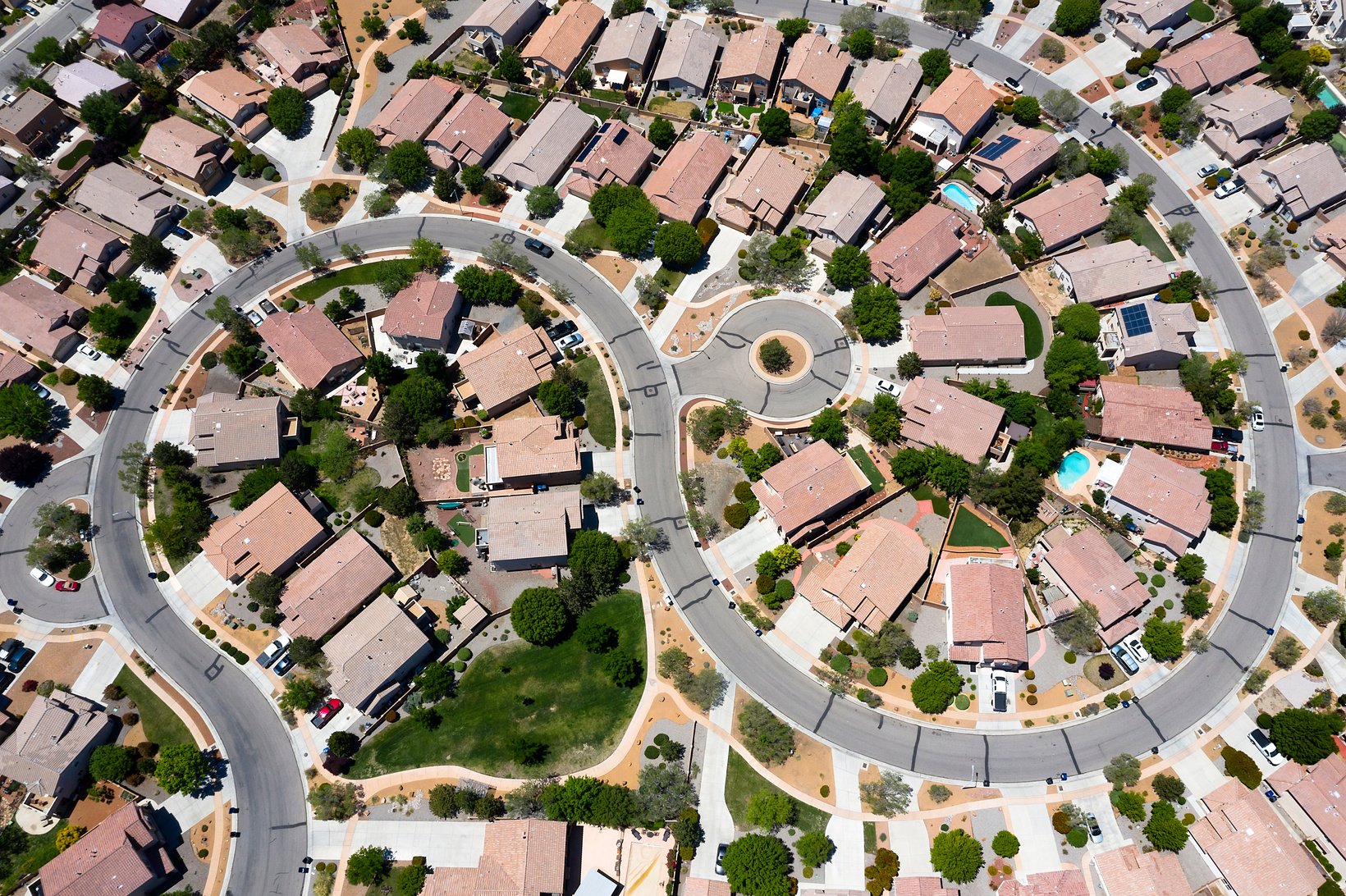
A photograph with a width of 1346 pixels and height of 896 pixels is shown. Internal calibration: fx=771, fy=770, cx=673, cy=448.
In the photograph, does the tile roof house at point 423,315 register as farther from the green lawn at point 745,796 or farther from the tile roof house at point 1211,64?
the tile roof house at point 1211,64

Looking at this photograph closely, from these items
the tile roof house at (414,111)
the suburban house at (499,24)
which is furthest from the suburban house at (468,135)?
the suburban house at (499,24)

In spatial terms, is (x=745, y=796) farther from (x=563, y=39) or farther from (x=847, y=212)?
(x=563, y=39)

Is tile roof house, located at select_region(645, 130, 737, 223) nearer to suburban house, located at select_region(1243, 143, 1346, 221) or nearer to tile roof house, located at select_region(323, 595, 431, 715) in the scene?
tile roof house, located at select_region(323, 595, 431, 715)

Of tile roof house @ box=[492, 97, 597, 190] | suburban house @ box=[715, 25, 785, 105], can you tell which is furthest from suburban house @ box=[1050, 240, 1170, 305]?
tile roof house @ box=[492, 97, 597, 190]

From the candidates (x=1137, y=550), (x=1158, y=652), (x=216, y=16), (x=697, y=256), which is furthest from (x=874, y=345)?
(x=216, y=16)

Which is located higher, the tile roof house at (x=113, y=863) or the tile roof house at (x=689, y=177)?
the tile roof house at (x=689, y=177)

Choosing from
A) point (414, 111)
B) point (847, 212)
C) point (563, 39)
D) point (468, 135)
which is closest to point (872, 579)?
point (847, 212)
